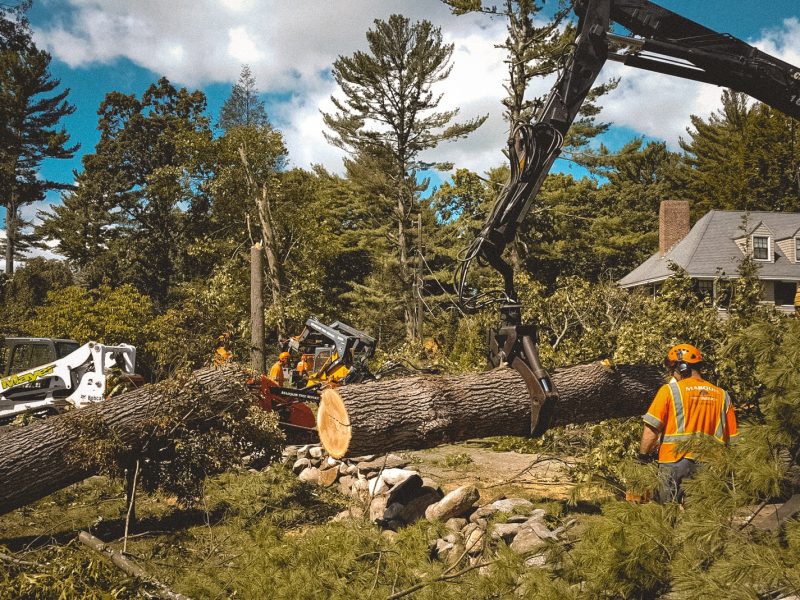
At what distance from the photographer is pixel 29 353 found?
12.5 m

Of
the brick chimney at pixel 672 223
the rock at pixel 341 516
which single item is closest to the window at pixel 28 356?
the rock at pixel 341 516

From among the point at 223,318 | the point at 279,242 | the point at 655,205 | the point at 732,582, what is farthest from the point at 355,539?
the point at 655,205

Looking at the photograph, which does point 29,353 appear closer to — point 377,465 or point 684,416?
point 377,465

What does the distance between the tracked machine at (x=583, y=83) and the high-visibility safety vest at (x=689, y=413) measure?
0.91 meters

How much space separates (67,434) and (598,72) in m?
5.80

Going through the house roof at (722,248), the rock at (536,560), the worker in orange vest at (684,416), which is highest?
the house roof at (722,248)

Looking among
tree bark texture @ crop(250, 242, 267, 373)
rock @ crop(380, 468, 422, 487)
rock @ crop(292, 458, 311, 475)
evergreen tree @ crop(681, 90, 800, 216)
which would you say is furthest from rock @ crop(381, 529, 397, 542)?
evergreen tree @ crop(681, 90, 800, 216)

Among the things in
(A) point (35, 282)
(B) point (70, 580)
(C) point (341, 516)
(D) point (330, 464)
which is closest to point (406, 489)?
(C) point (341, 516)

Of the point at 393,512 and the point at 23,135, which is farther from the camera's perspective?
the point at 23,135

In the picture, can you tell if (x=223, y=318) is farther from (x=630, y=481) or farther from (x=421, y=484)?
(x=630, y=481)

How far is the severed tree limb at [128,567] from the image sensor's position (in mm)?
3471

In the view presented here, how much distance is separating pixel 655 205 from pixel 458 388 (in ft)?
117

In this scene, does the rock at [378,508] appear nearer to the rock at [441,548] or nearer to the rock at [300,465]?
the rock at [441,548]

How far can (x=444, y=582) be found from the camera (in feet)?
11.2
